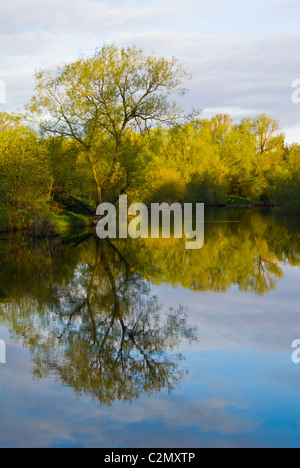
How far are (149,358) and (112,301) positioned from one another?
11.6 feet

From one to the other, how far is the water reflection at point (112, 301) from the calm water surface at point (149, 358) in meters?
0.03

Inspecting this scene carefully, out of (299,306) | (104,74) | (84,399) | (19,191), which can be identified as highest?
(104,74)

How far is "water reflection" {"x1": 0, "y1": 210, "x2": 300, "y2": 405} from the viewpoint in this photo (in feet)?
20.4

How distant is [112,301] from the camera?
10.2 m

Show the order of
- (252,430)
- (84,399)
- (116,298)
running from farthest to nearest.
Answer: (116,298)
(84,399)
(252,430)

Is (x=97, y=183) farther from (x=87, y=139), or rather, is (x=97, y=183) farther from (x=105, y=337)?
(x=105, y=337)

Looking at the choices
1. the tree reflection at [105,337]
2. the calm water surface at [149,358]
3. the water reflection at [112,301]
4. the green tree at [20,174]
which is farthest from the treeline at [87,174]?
the tree reflection at [105,337]

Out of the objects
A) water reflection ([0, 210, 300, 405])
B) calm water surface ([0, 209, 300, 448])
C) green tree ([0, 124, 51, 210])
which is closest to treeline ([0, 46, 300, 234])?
green tree ([0, 124, 51, 210])

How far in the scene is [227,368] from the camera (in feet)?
20.8

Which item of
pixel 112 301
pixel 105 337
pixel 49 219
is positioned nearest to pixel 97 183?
pixel 49 219

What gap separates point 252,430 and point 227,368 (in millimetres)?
1605
